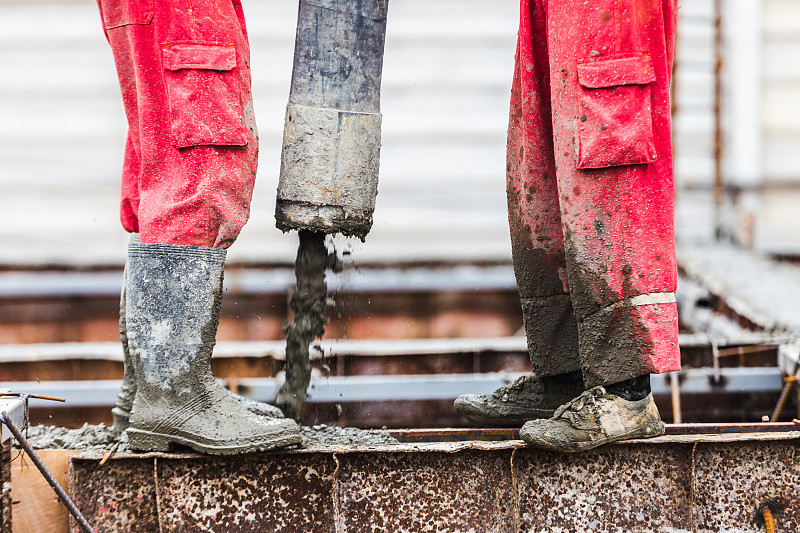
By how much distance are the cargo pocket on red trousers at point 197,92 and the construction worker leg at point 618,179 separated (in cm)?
97

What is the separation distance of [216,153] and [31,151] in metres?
5.36

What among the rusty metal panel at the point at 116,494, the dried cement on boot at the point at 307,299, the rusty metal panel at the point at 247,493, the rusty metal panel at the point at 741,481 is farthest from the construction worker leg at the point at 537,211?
the rusty metal panel at the point at 116,494

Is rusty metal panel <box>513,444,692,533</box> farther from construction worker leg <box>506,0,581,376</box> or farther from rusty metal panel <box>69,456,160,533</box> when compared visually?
rusty metal panel <box>69,456,160,533</box>

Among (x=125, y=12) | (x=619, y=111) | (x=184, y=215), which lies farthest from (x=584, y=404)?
(x=125, y=12)

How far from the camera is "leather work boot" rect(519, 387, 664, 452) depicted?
1935 mm

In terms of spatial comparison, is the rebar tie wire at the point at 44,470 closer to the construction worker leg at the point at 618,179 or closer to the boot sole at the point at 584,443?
the boot sole at the point at 584,443

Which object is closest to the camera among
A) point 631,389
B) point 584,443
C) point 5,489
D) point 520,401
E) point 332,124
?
point 5,489

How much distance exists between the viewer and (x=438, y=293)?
19.1 ft

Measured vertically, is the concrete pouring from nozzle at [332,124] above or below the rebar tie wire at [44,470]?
above

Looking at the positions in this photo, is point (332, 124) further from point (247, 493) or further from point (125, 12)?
point (247, 493)

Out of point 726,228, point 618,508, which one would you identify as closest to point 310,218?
point 618,508

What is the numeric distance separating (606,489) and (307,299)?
43.5 inches

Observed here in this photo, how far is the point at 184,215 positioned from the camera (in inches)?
79.7

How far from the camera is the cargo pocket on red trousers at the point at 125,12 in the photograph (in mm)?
2053
